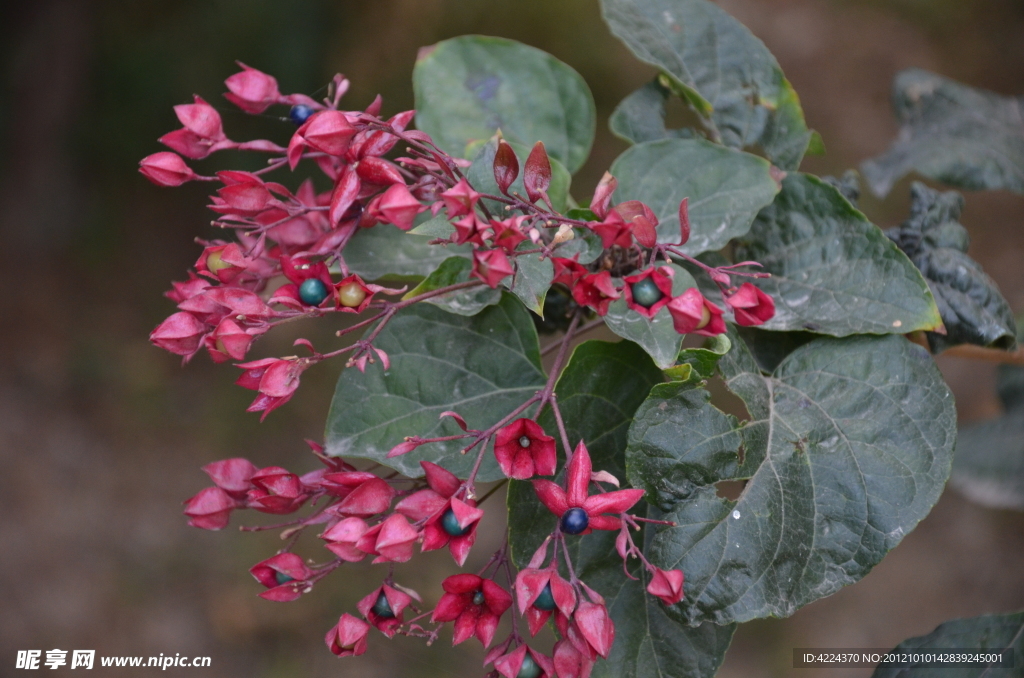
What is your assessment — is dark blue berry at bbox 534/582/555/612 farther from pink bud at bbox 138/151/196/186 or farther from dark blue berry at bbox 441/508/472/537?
pink bud at bbox 138/151/196/186

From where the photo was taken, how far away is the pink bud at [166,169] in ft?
1.96

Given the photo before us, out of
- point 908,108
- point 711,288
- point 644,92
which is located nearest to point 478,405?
point 711,288

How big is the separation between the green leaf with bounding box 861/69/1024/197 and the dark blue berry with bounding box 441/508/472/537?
702 millimetres

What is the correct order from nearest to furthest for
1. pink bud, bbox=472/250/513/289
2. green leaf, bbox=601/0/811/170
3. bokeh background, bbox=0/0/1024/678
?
1. pink bud, bbox=472/250/513/289
2. green leaf, bbox=601/0/811/170
3. bokeh background, bbox=0/0/1024/678

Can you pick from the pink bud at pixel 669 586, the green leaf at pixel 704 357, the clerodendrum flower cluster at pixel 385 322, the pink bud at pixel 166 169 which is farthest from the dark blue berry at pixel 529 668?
the pink bud at pixel 166 169

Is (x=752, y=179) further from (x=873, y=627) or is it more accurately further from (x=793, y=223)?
(x=873, y=627)

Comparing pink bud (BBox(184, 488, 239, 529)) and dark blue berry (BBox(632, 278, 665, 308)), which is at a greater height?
dark blue berry (BBox(632, 278, 665, 308))

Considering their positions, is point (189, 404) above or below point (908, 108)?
below

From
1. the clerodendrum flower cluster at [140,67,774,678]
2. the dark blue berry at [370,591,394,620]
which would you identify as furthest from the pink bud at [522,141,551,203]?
the dark blue berry at [370,591,394,620]

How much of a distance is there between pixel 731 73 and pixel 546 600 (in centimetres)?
61

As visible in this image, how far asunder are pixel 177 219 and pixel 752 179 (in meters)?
A: 1.92

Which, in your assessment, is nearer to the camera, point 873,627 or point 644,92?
point 644,92

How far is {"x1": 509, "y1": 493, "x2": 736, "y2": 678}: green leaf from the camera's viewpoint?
1.98ft

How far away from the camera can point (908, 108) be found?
1.03 m
